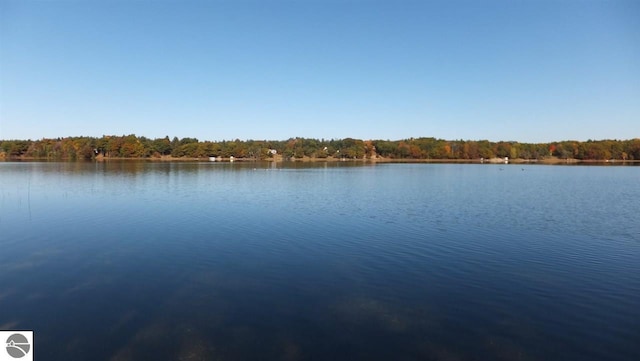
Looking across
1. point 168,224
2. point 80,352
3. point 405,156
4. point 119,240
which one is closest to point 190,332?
point 80,352

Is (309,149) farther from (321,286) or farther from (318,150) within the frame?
→ (321,286)

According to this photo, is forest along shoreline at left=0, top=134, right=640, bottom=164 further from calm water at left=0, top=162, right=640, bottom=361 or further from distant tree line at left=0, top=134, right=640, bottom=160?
calm water at left=0, top=162, right=640, bottom=361

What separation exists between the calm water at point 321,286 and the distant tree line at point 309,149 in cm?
15190

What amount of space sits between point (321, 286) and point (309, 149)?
171625 mm

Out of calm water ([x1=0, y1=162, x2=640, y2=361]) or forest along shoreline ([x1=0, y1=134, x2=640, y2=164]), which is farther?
forest along shoreline ([x1=0, y1=134, x2=640, y2=164])

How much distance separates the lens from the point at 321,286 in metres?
11.0

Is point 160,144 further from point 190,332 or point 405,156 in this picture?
point 190,332

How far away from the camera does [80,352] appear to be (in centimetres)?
723

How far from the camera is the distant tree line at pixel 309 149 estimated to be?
159 m

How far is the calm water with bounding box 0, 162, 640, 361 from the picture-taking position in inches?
302

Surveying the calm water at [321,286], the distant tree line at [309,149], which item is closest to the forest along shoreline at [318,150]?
the distant tree line at [309,149]

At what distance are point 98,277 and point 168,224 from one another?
8.71 metres

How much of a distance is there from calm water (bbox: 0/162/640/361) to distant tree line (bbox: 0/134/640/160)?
498 ft

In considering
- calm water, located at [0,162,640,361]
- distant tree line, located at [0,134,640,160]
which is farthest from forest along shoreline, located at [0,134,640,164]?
calm water, located at [0,162,640,361]
